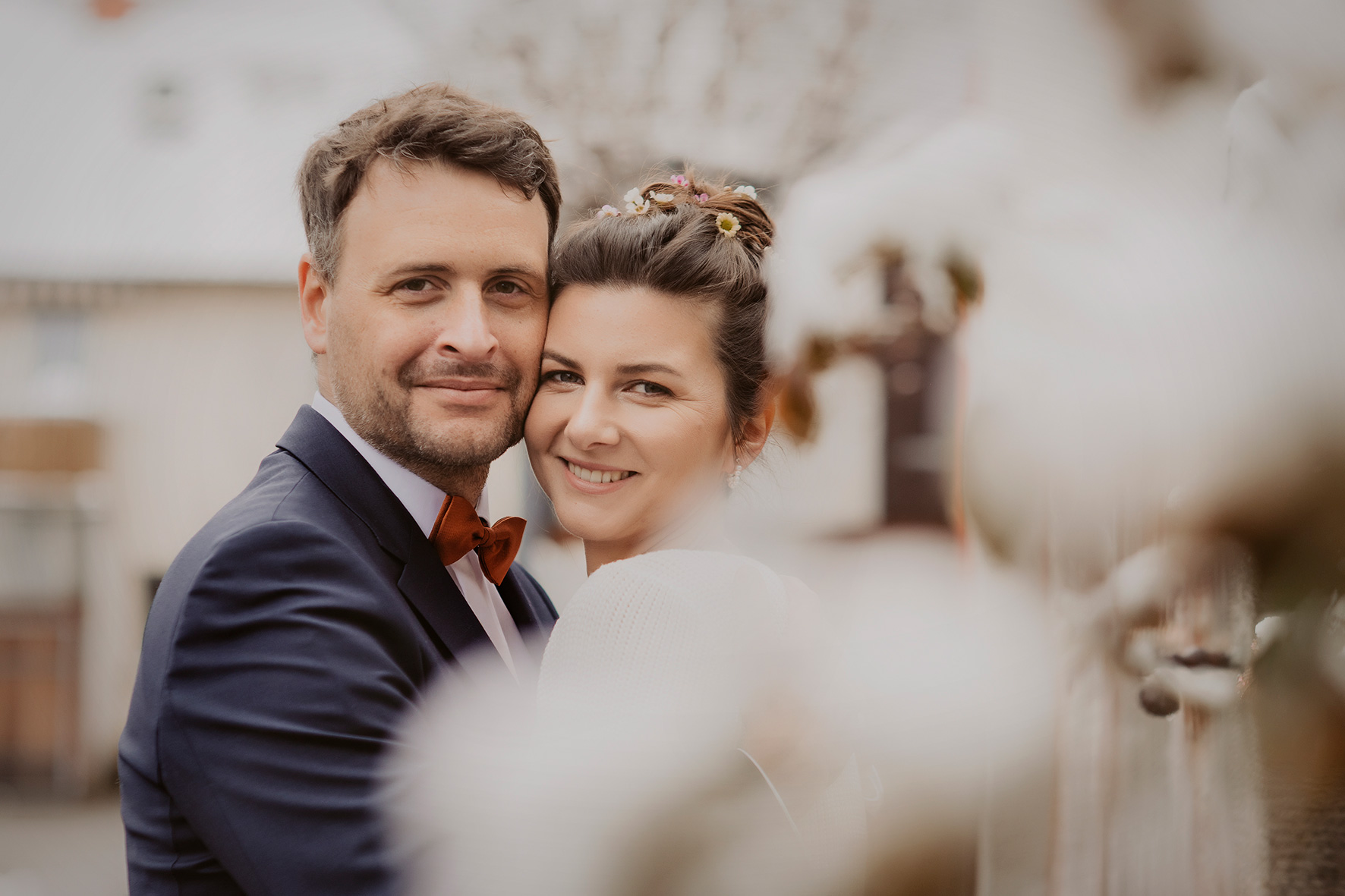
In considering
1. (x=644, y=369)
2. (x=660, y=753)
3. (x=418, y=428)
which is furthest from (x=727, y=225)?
(x=660, y=753)

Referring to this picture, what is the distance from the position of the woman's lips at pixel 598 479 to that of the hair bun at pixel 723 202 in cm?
32

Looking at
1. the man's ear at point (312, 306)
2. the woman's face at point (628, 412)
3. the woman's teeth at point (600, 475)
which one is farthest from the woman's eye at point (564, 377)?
the man's ear at point (312, 306)

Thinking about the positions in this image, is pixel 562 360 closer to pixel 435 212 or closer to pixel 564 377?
pixel 564 377

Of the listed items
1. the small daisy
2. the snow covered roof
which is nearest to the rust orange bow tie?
the small daisy

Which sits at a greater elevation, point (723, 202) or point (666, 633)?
point (723, 202)

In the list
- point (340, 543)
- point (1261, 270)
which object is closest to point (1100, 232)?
point (1261, 270)

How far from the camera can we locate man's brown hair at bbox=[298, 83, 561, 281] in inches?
41.9

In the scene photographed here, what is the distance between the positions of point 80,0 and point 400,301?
566 mm

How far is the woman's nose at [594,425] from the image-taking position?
99 centimetres

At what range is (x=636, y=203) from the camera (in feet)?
3.82

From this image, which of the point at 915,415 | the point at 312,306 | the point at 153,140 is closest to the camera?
the point at 915,415

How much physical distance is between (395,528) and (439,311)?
0.27 m

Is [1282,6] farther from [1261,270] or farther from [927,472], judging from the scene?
[927,472]

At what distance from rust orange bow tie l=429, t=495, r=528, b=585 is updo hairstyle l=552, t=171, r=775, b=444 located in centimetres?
30
